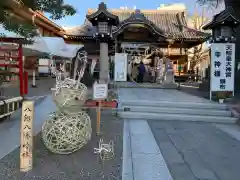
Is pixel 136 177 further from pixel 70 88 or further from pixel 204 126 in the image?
pixel 204 126

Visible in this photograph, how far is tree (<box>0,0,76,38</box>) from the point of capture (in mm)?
6332

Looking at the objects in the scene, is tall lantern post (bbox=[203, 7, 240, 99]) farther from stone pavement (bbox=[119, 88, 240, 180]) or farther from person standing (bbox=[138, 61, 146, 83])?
person standing (bbox=[138, 61, 146, 83])

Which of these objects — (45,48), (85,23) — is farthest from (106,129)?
(85,23)

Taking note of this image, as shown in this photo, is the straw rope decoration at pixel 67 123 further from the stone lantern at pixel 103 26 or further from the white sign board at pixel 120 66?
the white sign board at pixel 120 66

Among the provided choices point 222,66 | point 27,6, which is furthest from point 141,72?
point 27,6

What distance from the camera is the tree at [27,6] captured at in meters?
6.33

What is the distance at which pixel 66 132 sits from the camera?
493cm

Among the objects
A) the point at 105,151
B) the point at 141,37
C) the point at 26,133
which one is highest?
the point at 141,37

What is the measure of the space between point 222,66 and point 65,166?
8415 mm

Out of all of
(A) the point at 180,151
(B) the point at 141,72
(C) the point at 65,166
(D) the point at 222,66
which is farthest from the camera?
(B) the point at 141,72

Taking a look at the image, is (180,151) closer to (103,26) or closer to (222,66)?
(222,66)

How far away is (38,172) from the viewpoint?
4.42 m

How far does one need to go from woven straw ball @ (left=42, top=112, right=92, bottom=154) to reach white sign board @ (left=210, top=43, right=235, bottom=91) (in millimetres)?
7464

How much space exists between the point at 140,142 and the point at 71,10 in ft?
11.8
